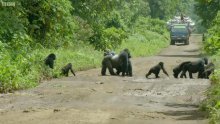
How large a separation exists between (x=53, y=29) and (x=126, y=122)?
55.8ft

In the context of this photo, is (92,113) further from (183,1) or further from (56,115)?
(183,1)

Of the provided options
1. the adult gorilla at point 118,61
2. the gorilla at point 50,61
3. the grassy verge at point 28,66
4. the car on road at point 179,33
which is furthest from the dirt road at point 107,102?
the car on road at point 179,33

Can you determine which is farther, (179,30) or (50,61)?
(179,30)

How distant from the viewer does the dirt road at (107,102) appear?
10.4m

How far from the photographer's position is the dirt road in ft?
34.1

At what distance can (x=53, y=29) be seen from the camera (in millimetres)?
26484

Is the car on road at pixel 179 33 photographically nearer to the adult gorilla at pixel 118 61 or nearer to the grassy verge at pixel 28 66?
the grassy verge at pixel 28 66

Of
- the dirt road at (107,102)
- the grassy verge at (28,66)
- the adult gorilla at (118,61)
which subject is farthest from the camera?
the adult gorilla at (118,61)

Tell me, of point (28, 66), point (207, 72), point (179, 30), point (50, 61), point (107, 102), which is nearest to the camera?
point (107, 102)

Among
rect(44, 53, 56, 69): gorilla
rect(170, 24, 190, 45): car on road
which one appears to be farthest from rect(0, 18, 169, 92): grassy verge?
rect(170, 24, 190, 45): car on road

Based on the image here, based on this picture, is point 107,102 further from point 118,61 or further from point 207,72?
point 118,61

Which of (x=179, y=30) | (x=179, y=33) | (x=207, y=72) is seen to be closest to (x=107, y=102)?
(x=207, y=72)

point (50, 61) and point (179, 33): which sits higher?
point (179, 33)

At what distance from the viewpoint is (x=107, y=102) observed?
1306 centimetres
